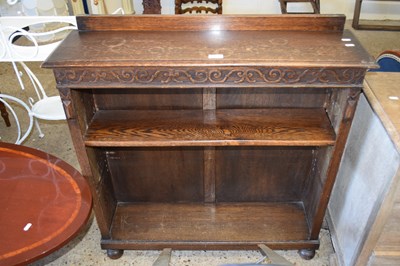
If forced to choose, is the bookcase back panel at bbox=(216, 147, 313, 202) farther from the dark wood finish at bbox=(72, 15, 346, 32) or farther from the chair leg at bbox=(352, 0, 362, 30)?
the chair leg at bbox=(352, 0, 362, 30)

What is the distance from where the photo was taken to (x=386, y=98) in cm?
124

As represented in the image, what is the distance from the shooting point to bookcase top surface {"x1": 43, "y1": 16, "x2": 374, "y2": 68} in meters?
1.05

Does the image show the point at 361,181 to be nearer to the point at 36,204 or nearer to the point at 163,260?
the point at 163,260

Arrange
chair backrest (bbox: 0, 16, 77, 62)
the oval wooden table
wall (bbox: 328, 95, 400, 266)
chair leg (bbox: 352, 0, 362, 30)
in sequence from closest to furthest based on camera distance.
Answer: the oval wooden table, wall (bbox: 328, 95, 400, 266), chair backrest (bbox: 0, 16, 77, 62), chair leg (bbox: 352, 0, 362, 30)

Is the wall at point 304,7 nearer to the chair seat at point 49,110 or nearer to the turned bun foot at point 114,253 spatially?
the chair seat at point 49,110

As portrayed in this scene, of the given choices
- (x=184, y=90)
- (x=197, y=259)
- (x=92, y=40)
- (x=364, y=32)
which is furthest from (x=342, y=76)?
(x=364, y=32)

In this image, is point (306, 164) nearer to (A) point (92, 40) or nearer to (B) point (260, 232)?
(B) point (260, 232)

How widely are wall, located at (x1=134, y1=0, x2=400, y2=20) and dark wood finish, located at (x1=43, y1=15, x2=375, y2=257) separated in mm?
3215

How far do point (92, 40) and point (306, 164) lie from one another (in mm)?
1047

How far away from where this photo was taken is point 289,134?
4.14ft

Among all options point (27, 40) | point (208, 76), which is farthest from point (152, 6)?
point (208, 76)

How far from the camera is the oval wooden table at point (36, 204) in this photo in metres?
0.91

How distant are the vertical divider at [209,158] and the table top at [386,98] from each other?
0.56 m

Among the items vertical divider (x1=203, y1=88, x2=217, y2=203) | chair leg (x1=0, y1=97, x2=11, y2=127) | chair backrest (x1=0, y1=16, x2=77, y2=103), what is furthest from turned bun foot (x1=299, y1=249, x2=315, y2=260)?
chair leg (x1=0, y1=97, x2=11, y2=127)
